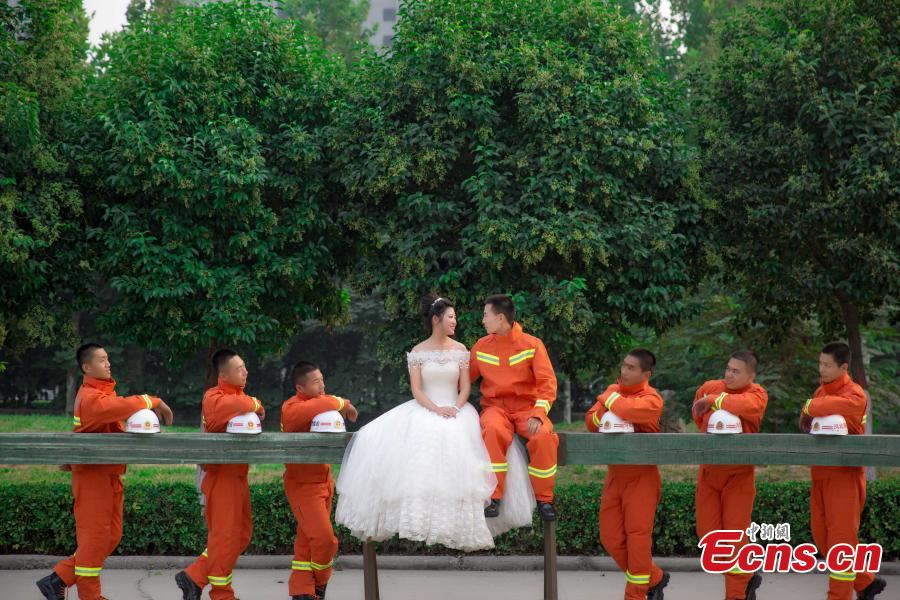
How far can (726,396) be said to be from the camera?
688 centimetres

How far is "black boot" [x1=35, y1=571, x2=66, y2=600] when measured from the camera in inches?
283

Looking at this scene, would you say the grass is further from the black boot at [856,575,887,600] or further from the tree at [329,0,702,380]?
the black boot at [856,575,887,600]

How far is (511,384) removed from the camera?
6.64m

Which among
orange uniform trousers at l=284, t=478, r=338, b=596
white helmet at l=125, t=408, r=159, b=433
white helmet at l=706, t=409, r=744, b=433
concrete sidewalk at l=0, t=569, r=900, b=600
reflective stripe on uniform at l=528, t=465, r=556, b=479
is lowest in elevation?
concrete sidewalk at l=0, t=569, r=900, b=600

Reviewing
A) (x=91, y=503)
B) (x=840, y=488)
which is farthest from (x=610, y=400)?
(x=91, y=503)

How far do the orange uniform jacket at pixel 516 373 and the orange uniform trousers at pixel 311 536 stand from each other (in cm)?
156

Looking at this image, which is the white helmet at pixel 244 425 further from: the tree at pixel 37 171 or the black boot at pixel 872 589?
the black boot at pixel 872 589

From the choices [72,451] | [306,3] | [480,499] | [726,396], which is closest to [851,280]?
[726,396]

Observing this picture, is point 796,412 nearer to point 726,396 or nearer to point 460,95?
point 460,95

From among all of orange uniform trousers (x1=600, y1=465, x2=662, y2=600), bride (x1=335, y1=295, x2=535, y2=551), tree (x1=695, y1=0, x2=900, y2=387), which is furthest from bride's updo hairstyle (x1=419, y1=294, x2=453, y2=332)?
tree (x1=695, y1=0, x2=900, y2=387)

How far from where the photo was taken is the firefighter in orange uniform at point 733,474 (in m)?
6.95

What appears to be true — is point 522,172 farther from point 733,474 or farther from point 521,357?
point 733,474

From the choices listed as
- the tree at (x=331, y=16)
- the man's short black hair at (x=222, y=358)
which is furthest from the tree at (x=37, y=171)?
the tree at (x=331, y=16)

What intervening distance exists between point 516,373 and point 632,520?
1.45 m
